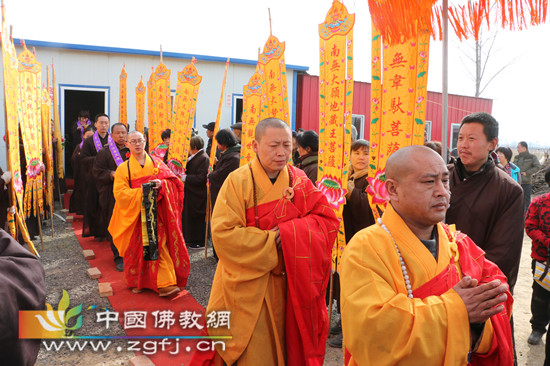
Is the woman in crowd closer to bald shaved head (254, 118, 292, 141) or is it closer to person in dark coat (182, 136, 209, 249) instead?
person in dark coat (182, 136, 209, 249)

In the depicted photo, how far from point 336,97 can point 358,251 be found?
2.08 meters

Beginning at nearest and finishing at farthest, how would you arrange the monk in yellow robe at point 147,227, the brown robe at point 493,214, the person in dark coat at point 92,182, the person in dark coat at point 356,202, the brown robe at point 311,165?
the brown robe at point 493,214 → the person in dark coat at point 356,202 → the brown robe at point 311,165 → the monk in yellow robe at point 147,227 → the person in dark coat at point 92,182

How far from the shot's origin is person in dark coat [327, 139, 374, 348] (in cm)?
342

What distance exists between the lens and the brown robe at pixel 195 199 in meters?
6.60

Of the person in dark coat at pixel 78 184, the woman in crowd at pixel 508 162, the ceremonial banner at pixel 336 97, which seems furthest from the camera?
the person in dark coat at pixel 78 184

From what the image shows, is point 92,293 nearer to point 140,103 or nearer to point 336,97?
point 336,97

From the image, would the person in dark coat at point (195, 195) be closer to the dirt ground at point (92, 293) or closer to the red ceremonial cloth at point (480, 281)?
the dirt ground at point (92, 293)

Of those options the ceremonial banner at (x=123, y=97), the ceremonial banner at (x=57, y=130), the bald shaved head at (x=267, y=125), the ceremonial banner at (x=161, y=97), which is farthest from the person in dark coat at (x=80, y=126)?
the bald shaved head at (x=267, y=125)

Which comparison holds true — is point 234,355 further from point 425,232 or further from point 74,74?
point 74,74

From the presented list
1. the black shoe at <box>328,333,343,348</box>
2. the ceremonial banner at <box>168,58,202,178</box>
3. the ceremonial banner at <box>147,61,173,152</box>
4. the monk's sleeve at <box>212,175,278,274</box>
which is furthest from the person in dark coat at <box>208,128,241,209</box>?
the monk's sleeve at <box>212,175,278,274</box>

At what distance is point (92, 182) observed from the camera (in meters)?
6.74

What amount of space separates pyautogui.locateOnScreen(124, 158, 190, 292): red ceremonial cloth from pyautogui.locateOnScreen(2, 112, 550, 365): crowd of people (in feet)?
0.04

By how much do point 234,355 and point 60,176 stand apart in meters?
9.21

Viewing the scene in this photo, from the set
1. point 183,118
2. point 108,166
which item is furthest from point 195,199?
point 108,166
